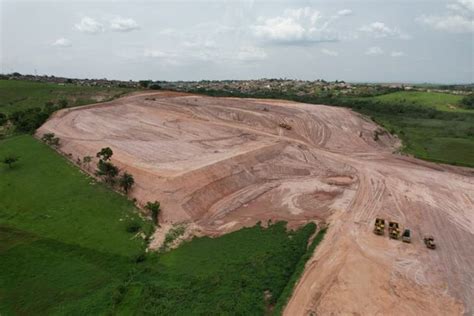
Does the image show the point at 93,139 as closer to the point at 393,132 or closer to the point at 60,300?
the point at 60,300

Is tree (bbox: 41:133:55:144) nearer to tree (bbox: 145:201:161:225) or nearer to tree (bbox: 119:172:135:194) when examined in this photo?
tree (bbox: 119:172:135:194)

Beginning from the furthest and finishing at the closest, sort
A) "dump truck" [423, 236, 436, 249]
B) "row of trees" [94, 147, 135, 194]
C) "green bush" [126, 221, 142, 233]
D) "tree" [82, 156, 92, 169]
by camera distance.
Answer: "tree" [82, 156, 92, 169], "row of trees" [94, 147, 135, 194], "green bush" [126, 221, 142, 233], "dump truck" [423, 236, 436, 249]

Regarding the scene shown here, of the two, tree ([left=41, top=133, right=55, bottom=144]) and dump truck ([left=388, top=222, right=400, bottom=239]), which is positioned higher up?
tree ([left=41, top=133, right=55, bottom=144])

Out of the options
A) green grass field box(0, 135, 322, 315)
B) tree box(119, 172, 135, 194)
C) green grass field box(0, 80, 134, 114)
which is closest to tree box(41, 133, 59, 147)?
green grass field box(0, 135, 322, 315)

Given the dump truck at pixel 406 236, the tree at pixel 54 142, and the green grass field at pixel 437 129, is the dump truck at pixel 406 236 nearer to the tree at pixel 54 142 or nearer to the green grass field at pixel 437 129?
the green grass field at pixel 437 129

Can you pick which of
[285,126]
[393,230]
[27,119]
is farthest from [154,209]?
[27,119]

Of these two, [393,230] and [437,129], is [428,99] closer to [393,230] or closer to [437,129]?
[437,129]
